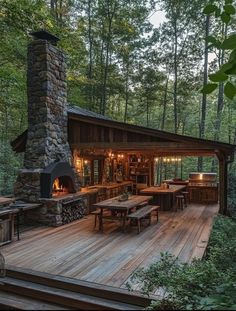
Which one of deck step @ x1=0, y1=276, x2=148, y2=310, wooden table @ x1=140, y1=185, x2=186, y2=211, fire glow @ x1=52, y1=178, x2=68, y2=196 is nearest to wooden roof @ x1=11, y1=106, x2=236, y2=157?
fire glow @ x1=52, y1=178, x2=68, y2=196

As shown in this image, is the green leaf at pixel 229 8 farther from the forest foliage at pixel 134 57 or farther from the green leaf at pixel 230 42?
the forest foliage at pixel 134 57

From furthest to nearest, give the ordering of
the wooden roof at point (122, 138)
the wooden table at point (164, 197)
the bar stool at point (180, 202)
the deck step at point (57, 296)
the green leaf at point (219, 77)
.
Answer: the bar stool at point (180, 202)
the wooden table at point (164, 197)
the wooden roof at point (122, 138)
the deck step at point (57, 296)
the green leaf at point (219, 77)

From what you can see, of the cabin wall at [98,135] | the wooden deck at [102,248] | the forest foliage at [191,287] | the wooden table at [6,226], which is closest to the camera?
the forest foliage at [191,287]

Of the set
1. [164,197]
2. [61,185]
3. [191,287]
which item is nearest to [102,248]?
[191,287]

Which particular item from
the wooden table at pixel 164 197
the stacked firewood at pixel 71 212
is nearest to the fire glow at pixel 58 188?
the stacked firewood at pixel 71 212

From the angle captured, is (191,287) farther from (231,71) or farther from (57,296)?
(231,71)

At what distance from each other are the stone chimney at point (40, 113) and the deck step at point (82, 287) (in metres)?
3.98

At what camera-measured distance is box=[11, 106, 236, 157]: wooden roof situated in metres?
8.89

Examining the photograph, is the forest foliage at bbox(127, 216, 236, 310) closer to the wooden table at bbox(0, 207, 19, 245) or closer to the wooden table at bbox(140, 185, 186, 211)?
the wooden table at bbox(0, 207, 19, 245)

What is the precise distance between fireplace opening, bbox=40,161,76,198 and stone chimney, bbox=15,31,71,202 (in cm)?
21

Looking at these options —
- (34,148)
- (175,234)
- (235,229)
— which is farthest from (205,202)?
(34,148)

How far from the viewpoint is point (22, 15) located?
6.33 metres

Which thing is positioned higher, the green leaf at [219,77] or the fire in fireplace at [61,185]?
the green leaf at [219,77]

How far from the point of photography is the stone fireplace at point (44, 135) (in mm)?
8508
